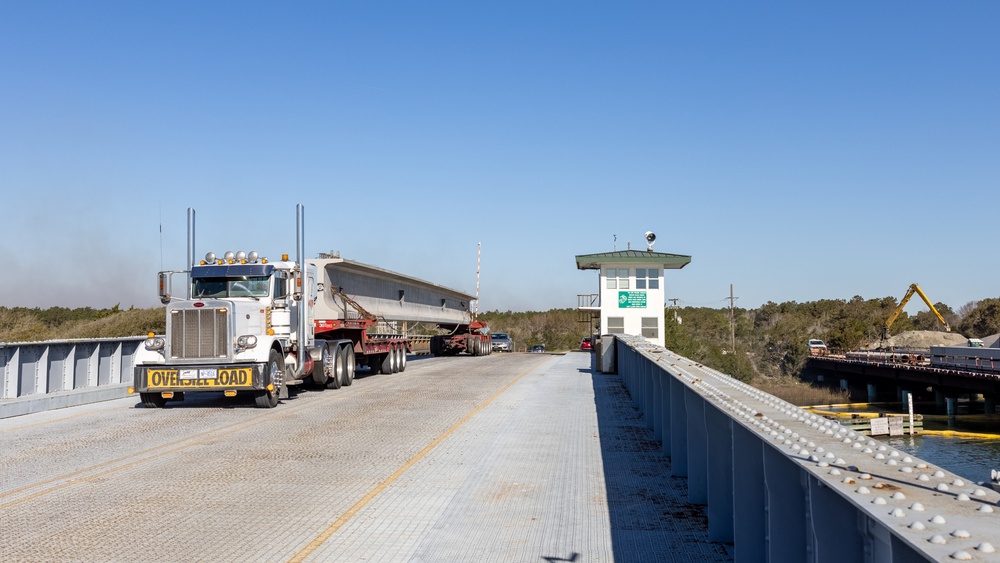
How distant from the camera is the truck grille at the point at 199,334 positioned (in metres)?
17.3

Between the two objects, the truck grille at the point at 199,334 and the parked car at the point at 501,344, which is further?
the parked car at the point at 501,344

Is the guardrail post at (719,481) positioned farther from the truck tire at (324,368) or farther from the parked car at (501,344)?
the parked car at (501,344)

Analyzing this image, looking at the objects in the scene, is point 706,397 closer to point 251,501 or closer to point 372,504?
point 372,504

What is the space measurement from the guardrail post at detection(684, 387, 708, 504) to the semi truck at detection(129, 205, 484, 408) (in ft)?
36.0

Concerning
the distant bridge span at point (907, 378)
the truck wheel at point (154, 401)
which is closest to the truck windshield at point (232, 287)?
the truck wheel at point (154, 401)

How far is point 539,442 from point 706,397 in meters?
5.76

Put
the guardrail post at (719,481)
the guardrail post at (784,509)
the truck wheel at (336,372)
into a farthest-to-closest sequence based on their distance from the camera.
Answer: the truck wheel at (336,372) → the guardrail post at (719,481) → the guardrail post at (784,509)

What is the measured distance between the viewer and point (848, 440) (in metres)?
4.68

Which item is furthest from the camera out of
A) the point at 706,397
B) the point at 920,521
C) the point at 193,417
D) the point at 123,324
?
the point at 123,324

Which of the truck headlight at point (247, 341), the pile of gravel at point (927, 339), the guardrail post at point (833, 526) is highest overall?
the truck headlight at point (247, 341)

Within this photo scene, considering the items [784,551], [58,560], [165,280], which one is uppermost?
[165,280]

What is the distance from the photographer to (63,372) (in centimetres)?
1877

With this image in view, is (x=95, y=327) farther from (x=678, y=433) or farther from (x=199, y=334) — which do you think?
(x=678, y=433)

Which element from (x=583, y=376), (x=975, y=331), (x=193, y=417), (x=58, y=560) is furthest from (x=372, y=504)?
(x=975, y=331)
